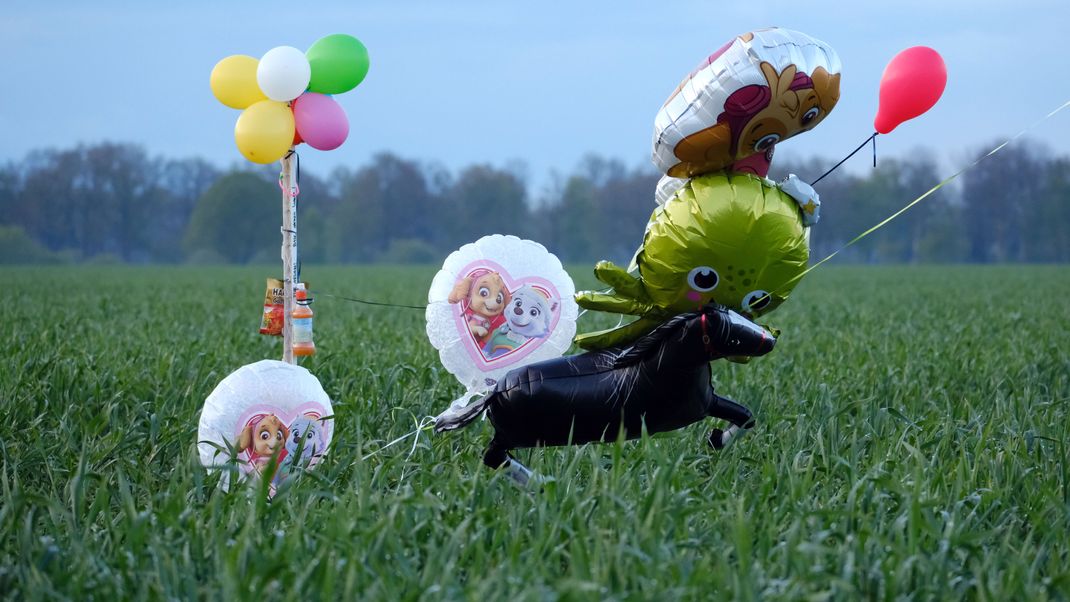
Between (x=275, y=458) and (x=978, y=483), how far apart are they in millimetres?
2318

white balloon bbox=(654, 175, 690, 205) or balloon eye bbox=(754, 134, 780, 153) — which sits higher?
balloon eye bbox=(754, 134, 780, 153)

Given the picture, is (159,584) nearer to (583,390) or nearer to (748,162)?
(583,390)

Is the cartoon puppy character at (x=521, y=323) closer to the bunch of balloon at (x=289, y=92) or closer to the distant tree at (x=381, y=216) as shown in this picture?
the bunch of balloon at (x=289, y=92)

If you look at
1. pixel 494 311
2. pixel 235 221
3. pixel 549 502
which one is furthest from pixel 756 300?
pixel 235 221

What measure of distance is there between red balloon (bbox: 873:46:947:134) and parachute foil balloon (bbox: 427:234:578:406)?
4.31 ft

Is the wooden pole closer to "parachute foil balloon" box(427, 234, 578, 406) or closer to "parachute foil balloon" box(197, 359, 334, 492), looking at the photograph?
"parachute foil balloon" box(197, 359, 334, 492)

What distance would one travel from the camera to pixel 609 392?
3127 millimetres

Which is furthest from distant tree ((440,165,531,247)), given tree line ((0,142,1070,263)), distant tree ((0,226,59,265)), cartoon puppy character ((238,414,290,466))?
cartoon puppy character ((238,414,290,466))

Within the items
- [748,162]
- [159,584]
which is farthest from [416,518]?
[748,162]

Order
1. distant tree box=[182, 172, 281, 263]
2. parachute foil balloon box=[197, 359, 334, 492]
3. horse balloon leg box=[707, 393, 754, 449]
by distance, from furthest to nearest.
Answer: distant tree box=[182, 172, 281, 263] → horse balloon leg box=[707, 393, 754, 449] → parachute foil balloon box=[197, 359, 334, 492]

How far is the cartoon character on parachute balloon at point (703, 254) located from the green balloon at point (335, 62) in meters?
1.32

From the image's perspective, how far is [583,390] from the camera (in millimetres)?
3125

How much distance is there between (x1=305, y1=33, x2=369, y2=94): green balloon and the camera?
3734 millimetres

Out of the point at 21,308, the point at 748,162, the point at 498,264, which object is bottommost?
the point at 21,308
